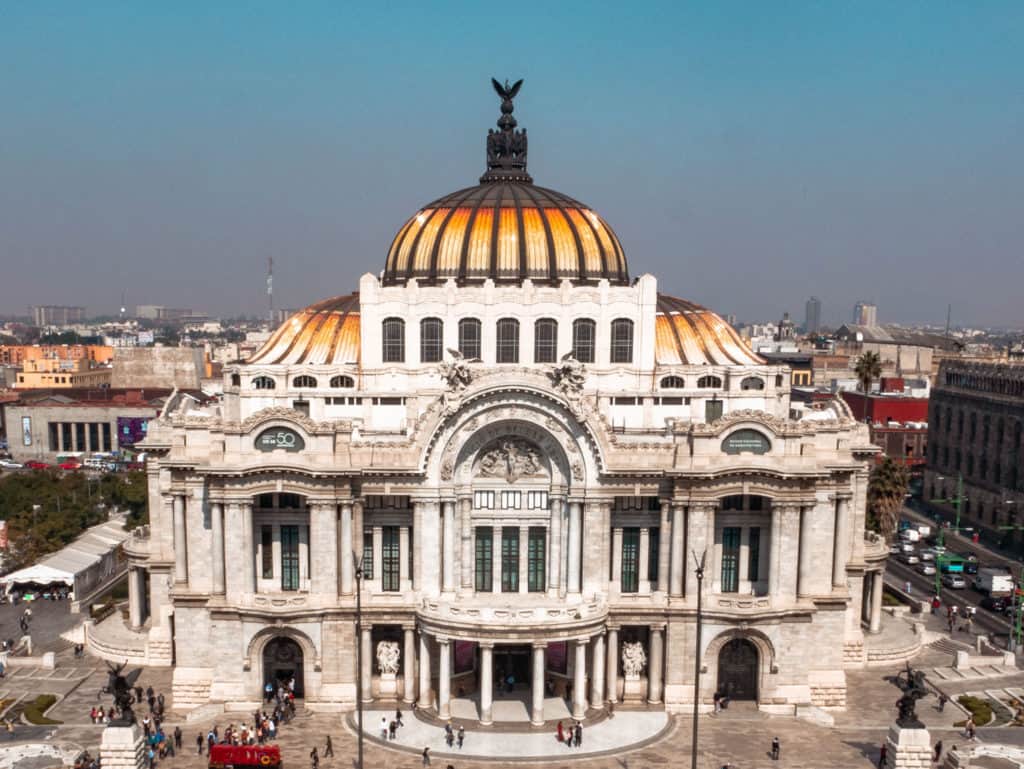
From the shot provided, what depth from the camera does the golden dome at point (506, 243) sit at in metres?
70.3

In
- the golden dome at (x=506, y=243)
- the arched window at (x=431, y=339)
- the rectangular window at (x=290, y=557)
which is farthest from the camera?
the golden dome at (x=506, y=243)

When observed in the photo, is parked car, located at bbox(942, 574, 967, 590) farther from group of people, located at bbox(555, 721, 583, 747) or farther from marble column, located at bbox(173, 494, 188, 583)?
marble column, located at bbox(173, 494, 188, 583)

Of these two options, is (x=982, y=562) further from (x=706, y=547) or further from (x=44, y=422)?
(x=44, y=422)

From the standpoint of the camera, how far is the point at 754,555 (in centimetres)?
6162

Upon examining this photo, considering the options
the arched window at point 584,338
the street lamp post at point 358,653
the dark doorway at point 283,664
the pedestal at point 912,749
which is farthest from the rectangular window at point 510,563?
the pedestal at point 912,749

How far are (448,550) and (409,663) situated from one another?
7.41 metres

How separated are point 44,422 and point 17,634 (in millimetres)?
74804

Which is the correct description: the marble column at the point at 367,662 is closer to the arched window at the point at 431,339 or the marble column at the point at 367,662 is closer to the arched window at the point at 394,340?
the arched window at the point at 394,340

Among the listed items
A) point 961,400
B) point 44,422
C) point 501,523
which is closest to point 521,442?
point 501,523

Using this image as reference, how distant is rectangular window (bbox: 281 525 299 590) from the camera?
200 ft

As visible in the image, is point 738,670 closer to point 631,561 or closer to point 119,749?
point 631,561

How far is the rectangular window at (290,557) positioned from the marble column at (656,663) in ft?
72.9

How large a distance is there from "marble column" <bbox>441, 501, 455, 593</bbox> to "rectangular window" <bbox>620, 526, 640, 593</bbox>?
34.6 feet

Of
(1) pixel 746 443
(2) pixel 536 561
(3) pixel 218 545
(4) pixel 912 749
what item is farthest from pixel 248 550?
(4) pixel 912 749
